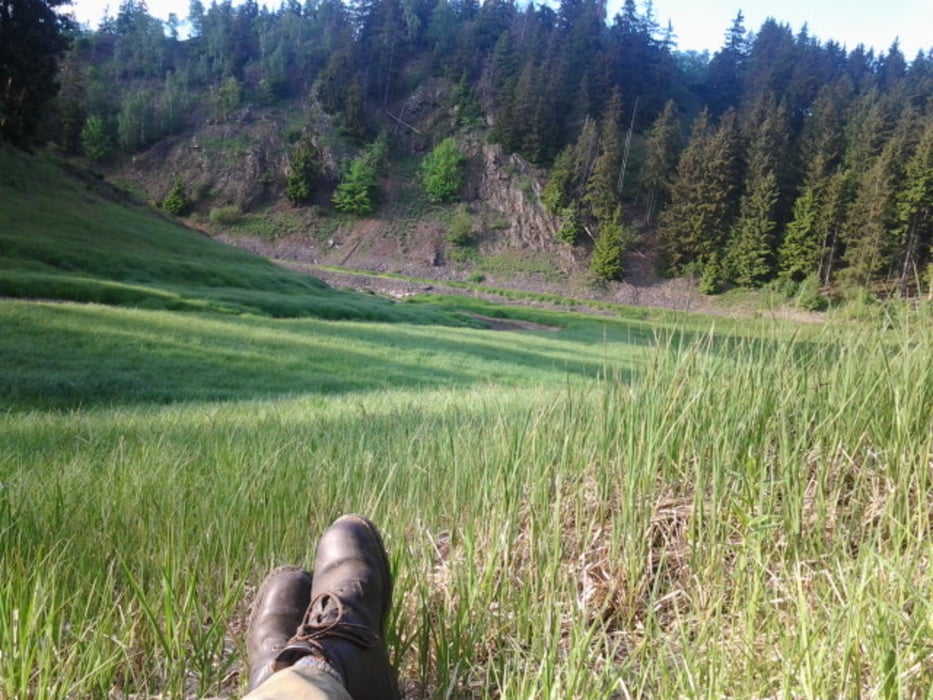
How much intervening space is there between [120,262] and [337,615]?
2566cm

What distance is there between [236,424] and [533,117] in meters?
69.2

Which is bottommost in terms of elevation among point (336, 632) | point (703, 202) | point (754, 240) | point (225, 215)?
point (336, 632)

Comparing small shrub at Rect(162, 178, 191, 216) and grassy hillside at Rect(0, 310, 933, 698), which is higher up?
small shrub at Rect(162, 178, 191, 216)

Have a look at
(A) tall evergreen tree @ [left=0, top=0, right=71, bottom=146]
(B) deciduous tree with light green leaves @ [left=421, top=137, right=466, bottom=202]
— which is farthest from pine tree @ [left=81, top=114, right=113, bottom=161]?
(A) tall evergreen tree @ [left=0, top=0, right=71, bottom=146]

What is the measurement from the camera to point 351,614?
184 cm

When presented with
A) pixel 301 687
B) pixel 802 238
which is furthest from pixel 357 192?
pixel 301 687

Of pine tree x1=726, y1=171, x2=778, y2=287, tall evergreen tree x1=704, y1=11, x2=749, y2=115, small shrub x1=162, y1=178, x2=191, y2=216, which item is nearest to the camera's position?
pine tree x1=726, y1=171, x2=778, y2=287

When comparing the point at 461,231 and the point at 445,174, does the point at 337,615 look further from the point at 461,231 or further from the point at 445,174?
the point at 445,174

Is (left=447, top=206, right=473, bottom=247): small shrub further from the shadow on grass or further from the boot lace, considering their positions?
the boot lace


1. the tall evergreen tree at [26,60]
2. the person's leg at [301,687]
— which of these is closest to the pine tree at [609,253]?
the tall evergreen tree at [26,60]

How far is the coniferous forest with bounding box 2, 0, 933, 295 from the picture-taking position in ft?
159

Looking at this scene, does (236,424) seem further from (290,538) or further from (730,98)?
(730,98)

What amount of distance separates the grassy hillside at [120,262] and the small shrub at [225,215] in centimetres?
2867

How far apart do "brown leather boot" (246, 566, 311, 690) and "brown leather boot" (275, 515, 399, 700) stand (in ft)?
0.25
